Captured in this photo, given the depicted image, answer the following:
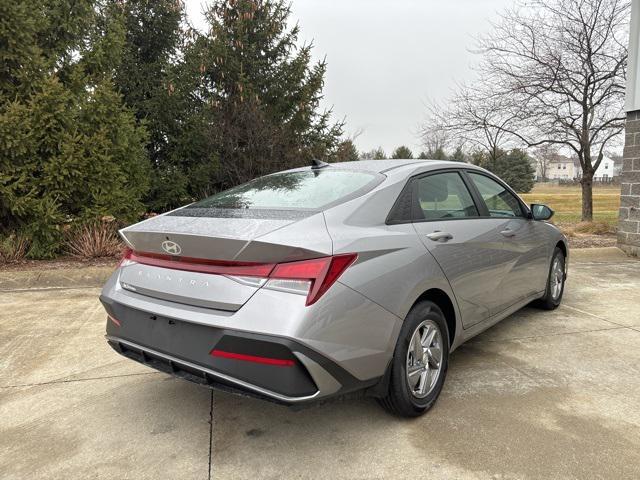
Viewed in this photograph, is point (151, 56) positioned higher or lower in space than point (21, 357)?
higher

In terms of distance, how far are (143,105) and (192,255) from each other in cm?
1034

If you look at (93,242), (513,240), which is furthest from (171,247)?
(93,242)

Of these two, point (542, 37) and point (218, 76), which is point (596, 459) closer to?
point (542, 37)

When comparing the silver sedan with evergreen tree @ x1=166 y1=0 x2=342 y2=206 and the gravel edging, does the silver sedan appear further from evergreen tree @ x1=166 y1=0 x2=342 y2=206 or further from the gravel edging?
evergreen tree @ x1=166 y1=0 x2=342 y2=206

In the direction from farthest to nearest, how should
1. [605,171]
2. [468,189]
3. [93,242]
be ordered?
1. [605,171]
2. [93,242]
3. [468,189]

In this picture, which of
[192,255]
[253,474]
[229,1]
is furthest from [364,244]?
[229,1]

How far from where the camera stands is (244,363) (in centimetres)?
215

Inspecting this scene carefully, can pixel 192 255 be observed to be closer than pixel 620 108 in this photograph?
Yes

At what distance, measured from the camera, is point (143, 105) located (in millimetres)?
11461

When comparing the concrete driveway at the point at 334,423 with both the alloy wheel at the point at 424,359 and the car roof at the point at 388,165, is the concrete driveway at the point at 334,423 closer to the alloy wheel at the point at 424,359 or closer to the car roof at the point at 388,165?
the alloy wheel at the point at 424,359

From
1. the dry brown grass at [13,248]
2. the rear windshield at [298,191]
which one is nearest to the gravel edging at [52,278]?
the dry brown grass at [13,248]

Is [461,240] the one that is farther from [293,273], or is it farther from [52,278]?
[52,278]

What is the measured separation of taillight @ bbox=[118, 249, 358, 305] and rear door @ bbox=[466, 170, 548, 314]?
1.87m

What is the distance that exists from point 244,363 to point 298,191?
1.22 m
